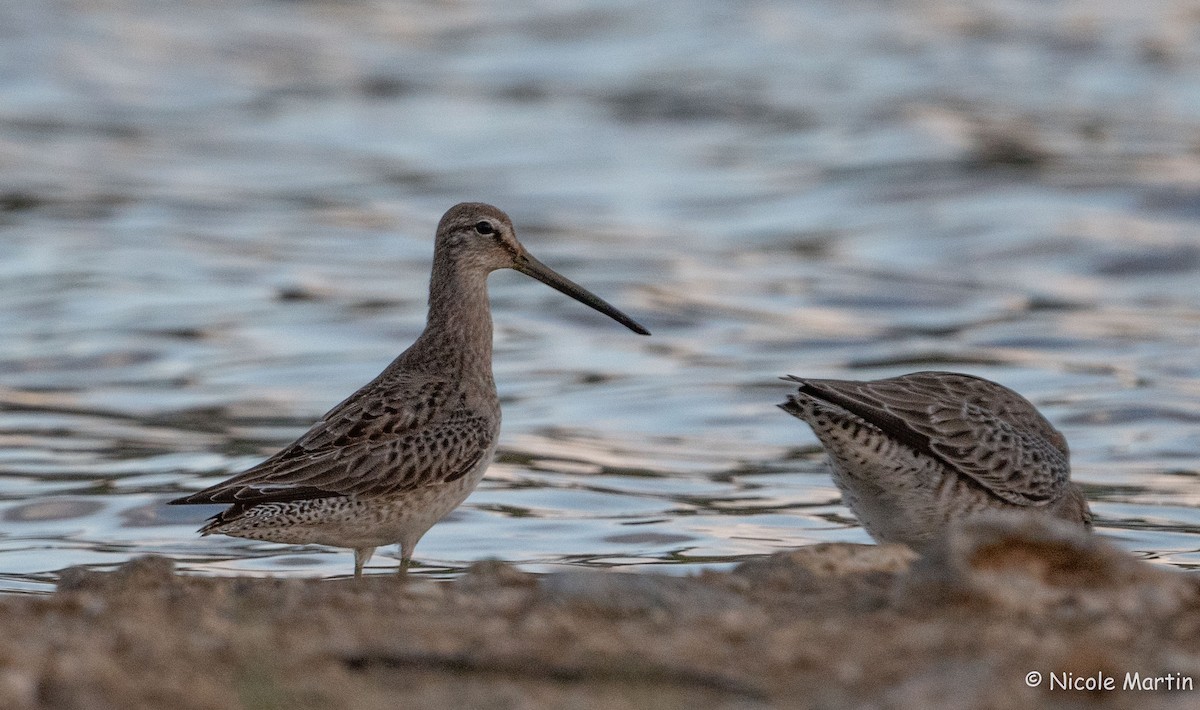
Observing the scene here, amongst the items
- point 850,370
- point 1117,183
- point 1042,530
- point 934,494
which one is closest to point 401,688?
point 1042,530

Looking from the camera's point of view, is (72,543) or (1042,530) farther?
(72,543)

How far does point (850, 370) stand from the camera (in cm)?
1285

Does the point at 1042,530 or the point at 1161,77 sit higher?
the point at 1161,77

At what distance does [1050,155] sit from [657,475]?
11.1 m

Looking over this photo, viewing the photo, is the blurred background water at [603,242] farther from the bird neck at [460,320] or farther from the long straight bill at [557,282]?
the long straight bill at [557,282]

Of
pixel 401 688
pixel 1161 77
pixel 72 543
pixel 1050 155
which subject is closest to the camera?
pixel 401 688

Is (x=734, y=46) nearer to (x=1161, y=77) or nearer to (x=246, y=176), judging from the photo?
(x=1161, y=77)

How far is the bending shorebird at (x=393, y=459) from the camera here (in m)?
7.11

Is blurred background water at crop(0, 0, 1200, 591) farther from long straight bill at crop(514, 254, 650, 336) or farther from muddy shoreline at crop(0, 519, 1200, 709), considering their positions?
muddy shoreline at crop(0, 519, 1200, 709)

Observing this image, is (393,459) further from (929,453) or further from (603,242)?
(603,242)

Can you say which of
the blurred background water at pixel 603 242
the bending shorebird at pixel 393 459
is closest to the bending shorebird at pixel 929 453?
the blurred background water at pixel 603 242

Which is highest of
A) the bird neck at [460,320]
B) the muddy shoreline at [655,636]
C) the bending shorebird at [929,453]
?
the bird neck at [460,320]

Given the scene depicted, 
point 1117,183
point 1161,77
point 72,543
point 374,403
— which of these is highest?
point 1161,77

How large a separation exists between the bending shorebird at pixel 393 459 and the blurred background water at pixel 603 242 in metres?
0.88
